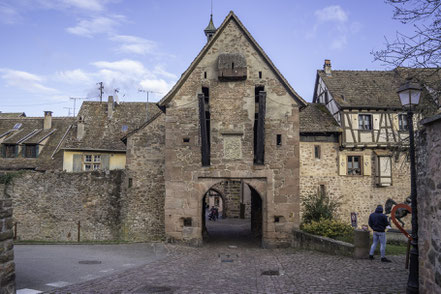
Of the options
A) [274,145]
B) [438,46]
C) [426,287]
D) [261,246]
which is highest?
[438,46]

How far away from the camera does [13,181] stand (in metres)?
20.8

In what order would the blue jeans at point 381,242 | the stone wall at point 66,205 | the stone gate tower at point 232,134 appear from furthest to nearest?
the stone wall at point 66,205 < the stone gate tower at point 232,134 < the blue jeans at point 381,242

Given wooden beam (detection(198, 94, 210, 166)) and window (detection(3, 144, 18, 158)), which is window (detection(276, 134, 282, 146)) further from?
window (detection(3, 144, 18, 158))

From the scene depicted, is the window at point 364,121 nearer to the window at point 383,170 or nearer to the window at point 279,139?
the window at point 383,170

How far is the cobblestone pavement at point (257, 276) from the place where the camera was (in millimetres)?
8352

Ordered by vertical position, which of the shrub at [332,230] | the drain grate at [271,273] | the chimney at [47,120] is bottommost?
the drain grate at [271,273]

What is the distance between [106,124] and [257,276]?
2250cm

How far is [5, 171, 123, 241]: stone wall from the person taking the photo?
65.7 ft

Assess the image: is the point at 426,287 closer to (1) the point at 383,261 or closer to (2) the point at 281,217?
(1) the point at 383,261

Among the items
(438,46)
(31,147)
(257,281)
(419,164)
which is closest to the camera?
(419,164)

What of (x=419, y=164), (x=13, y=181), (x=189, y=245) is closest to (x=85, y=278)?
(x=189, y=245)

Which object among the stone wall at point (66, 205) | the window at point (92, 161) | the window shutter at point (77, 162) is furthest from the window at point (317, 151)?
the window shutter at point (77, 162)

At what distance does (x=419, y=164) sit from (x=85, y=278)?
790 cm

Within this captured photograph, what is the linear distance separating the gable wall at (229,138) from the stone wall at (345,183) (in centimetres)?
621
